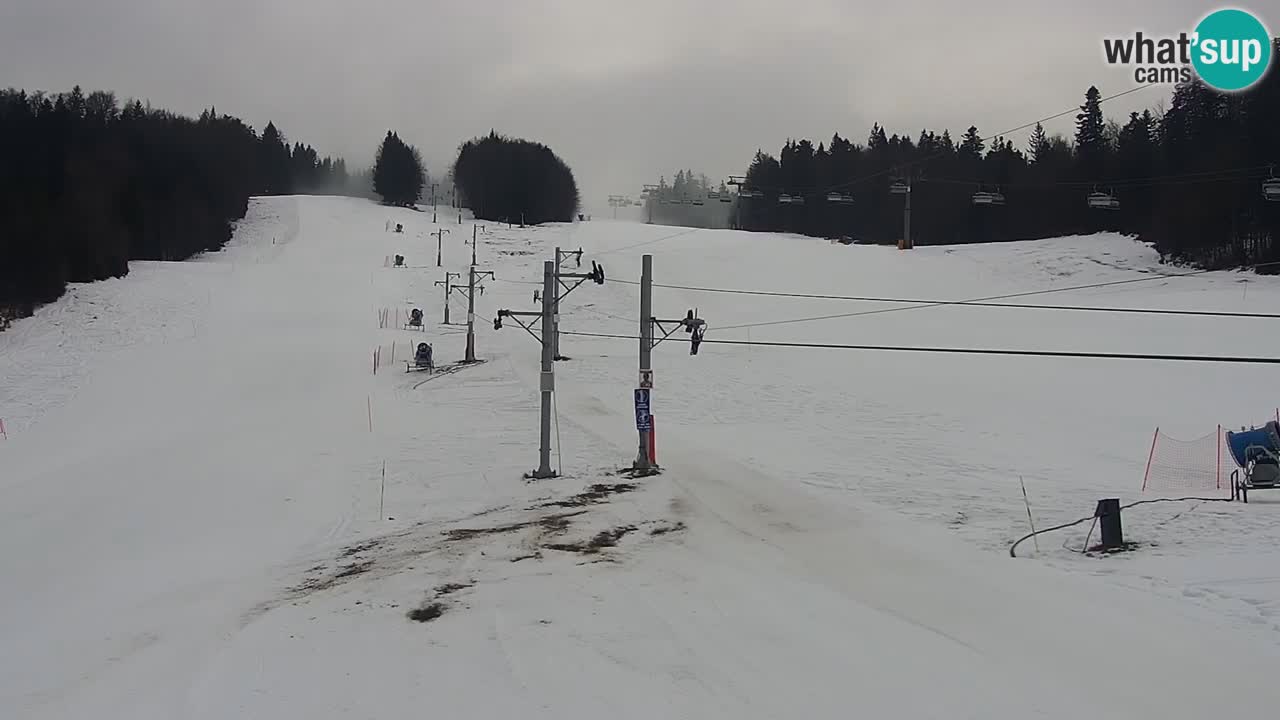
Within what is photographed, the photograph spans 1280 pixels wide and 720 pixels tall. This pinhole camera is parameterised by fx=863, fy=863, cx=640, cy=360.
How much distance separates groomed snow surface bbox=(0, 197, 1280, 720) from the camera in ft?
29.5

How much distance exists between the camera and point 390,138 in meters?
137

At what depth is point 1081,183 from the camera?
74.8 metres

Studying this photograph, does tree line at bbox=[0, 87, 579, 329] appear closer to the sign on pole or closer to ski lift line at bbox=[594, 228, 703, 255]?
ski lift line at bbox=[594, 228, 703, 255]

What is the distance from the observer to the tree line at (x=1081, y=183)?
173 feet

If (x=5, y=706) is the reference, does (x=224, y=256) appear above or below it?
above

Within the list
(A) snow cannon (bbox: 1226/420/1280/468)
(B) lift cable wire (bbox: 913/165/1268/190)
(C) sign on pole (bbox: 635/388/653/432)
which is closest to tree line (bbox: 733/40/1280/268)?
(B) lift cable wire (bbox: 913/165/1268/190)

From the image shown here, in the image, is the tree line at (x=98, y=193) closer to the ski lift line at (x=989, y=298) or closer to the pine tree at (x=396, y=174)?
the pine tree at (x=396, y=174)

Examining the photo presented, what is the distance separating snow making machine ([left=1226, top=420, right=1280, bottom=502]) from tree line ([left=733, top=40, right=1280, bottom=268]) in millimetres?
21431

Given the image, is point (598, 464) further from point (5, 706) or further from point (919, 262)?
point (919, 262)

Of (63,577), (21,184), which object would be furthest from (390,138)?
(63,577)

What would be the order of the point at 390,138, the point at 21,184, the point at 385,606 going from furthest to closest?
the point at 390,138
the point at 21,184
the point at 385,606

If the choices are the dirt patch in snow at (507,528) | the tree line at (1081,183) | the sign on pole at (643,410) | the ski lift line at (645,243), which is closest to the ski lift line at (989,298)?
the tree line at (1081,183)

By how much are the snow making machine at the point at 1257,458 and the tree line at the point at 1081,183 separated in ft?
70.3

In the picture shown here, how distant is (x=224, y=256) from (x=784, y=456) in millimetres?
73065
